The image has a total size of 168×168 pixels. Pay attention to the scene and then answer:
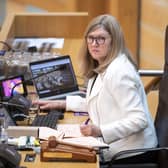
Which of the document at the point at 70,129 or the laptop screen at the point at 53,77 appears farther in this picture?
the laptop screen at the point at 53,77

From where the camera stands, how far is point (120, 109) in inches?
113

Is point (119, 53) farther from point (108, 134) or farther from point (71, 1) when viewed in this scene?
point (71, 1)

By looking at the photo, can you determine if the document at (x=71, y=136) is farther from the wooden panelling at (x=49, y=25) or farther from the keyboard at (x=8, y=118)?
the wooden panelling at (x=49, y=25)

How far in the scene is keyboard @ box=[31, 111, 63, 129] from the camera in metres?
2.93

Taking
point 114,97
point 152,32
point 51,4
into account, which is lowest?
point 114,97

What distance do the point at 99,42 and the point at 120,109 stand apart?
373mm

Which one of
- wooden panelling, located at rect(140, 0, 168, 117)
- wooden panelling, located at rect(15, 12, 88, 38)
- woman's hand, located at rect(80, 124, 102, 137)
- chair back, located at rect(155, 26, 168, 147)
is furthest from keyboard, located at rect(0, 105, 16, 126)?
wooden panelling, located at rect(140, 0, 168, 117)

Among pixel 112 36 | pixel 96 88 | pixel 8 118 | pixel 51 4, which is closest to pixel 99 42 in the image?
pixel 112 36

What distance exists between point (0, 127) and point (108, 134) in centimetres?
55

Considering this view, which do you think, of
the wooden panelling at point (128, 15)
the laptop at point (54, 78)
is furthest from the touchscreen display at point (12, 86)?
the wooden panelling at point (128, 15)

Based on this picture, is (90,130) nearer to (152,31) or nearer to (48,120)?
(48,120)

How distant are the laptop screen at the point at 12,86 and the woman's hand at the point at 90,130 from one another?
0.62 meters

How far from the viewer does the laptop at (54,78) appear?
3.47m

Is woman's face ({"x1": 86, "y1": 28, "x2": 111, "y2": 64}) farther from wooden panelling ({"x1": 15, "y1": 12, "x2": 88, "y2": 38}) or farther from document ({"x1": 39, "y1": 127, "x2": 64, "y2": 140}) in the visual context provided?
wooden panelling ({"x1": 15, "y1": 12, "x2": 88, "y2": 38})
